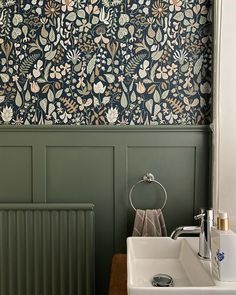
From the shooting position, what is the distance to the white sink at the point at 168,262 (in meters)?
1.30

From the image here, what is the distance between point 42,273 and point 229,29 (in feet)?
5.00

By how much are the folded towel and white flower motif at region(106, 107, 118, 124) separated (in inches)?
19.4

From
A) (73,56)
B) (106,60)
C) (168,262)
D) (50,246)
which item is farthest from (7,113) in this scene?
(168,262)

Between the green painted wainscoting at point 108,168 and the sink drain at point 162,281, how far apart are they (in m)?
0.55

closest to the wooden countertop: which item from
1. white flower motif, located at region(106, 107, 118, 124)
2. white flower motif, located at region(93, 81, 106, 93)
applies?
white flower motif, located at region(106, 107, 118, 124)

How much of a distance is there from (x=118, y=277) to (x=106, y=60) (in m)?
1.07

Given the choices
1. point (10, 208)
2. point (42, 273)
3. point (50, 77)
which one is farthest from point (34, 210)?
point (50, 77)

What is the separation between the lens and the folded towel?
5.92 feet

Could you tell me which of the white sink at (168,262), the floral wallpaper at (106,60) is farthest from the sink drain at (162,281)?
the floral wallpaper at (106,60)

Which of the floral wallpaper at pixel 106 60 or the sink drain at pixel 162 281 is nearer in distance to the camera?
the sink drain at pixel 162 281

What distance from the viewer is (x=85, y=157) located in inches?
74.5

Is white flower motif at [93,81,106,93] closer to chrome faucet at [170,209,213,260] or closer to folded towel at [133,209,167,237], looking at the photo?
folded towel at [133,209,167,237]

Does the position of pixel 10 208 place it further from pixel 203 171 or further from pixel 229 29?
pixel 229 29

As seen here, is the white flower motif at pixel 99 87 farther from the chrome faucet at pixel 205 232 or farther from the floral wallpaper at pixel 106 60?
the chrome faucet at pixel 205 232
